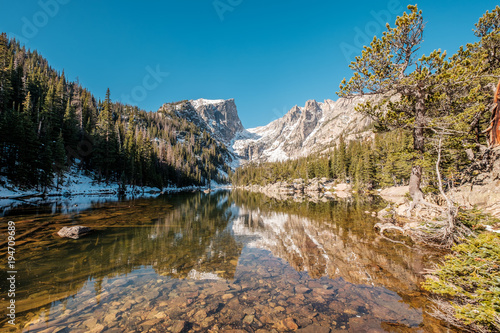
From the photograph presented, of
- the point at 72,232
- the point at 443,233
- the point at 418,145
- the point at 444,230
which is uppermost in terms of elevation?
the point at 418,145

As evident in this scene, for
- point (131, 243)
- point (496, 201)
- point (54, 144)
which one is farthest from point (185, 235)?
point (54, 144)

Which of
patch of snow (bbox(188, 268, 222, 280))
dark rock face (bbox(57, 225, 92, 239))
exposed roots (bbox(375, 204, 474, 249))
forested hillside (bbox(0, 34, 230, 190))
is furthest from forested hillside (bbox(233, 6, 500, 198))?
forested hillside (bbox(0, 34, 230, 190))

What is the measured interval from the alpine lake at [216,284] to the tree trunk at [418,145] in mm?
4136

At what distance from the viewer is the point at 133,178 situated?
60.7 meters

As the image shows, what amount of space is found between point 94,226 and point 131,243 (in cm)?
663

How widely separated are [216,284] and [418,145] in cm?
1491

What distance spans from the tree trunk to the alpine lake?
4136 mm

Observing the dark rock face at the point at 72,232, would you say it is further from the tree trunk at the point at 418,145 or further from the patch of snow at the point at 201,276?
the tree trunk at the point at 418,145

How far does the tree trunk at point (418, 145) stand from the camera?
12281mm

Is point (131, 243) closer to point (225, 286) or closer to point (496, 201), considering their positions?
point (225, 286)

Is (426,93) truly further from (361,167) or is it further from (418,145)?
(361,167)

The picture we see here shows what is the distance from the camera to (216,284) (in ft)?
24.7

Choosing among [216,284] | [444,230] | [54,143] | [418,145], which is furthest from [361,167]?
[54,143]

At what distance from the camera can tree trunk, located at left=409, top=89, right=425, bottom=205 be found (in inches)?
484
